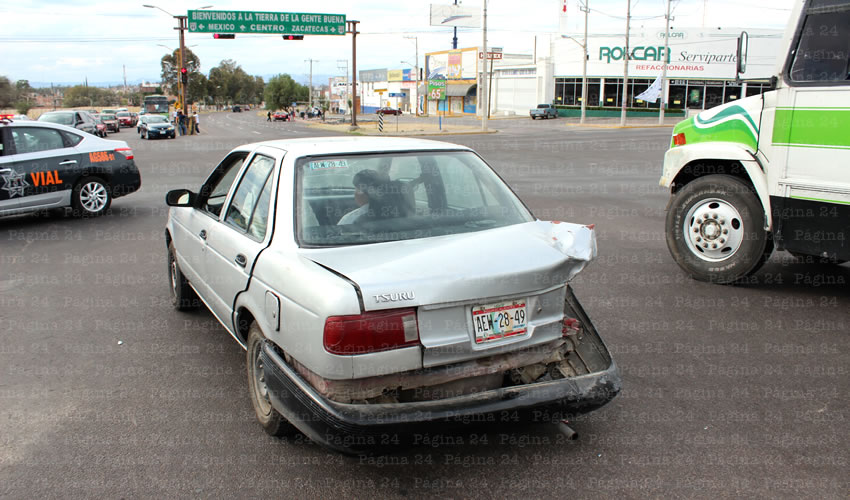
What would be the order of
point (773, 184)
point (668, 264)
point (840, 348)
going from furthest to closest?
point (668, 264) < point (773, 184) < point (840, 348)

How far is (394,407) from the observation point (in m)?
2.97

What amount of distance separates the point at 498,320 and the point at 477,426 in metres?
0.50

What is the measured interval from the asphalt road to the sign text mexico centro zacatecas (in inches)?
1406

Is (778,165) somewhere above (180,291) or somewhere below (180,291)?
above

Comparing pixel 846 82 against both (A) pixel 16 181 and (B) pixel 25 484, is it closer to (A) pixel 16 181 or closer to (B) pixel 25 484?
(B) pixel 25 484

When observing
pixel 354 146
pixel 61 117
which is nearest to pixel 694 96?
pixel 61 117

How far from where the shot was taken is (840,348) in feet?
16.2

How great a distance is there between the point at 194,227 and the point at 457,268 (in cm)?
262

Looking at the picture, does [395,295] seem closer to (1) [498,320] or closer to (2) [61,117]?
(1) [498,320]

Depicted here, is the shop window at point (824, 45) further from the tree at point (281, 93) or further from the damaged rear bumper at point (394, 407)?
the tree at point (281, 93)

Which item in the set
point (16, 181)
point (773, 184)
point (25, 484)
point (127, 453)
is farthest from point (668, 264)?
point (16, 181)

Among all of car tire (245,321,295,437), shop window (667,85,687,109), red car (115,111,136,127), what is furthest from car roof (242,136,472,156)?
shop window (667,85,687,109)

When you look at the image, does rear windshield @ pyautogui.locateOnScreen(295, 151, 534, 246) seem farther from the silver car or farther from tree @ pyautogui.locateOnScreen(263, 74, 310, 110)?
tree @ pyautogui.locateOnScreen(263, 74, 310, 110)

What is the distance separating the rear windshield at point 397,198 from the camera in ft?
11.9
